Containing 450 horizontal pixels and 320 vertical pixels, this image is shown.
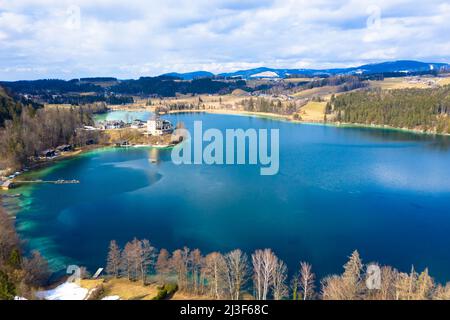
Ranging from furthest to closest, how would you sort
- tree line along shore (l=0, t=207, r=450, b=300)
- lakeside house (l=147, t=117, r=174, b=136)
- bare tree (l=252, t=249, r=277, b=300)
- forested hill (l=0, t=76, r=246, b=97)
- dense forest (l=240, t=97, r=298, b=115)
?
1. forested hill (l=0, t=76, r=246, b=97)
2. dense forest (l=240, t=97, r=298, b=115)
3. lakeside house (l=147, t=117, r=174, b=136)
4. bare tree (l=252, t=249, r=277, b=300)
5. tree line along shore (l=0, t=207, r=450, b=300)

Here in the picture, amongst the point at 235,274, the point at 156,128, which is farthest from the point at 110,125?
the point at 235,274

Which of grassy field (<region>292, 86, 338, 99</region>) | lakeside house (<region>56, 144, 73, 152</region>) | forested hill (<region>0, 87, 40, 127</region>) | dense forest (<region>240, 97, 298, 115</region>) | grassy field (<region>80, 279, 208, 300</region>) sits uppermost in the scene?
grassy field (<region>292, 86, 338, 99</region>)

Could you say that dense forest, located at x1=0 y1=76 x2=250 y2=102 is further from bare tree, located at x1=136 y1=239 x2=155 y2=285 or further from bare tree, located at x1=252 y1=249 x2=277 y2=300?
bare tree, located at x1=252 y1=249 x2=277 y2=300

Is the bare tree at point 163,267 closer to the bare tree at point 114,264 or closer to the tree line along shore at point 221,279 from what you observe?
the tree line along shore at point 221,279

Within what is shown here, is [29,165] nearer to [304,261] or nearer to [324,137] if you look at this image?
[304,261]

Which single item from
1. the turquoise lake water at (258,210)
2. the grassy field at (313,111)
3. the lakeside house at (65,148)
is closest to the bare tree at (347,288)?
the turquoise lake water at (258,210)

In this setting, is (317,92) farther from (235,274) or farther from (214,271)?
(214,271)

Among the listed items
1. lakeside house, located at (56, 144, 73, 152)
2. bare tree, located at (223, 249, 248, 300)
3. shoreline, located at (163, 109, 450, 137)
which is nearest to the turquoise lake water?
bare tree, located at (223, 249, 248, 300)
